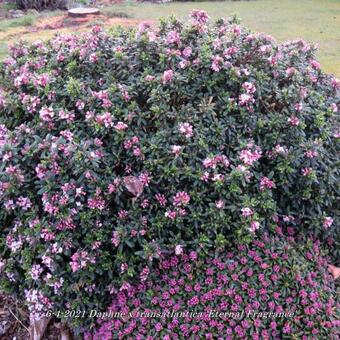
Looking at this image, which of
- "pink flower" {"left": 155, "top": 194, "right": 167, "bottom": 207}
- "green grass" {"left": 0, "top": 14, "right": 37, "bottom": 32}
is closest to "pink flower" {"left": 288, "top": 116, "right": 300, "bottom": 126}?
"pink flower" {"left": 155, "top": 194, "right": 167, "bottom": 207}

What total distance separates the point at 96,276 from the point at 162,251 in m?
0.31

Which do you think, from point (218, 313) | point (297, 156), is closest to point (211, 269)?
point (218, 313)

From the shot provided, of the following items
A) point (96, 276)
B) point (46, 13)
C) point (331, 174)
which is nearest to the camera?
point (96, 276)

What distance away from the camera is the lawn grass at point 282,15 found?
576 centimetres

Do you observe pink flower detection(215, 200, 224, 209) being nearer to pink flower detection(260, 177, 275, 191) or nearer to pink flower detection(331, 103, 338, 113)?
pink flower detection(260, 177, 275, 191)

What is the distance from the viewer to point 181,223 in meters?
1.92

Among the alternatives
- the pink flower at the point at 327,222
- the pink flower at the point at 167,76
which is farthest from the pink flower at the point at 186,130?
the pink flower at the point at 327,222

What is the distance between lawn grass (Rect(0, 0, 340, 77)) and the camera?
576cm

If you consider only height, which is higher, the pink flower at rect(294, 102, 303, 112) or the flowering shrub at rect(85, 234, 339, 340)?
the pink flower at rect(294, 102, 303, 112)

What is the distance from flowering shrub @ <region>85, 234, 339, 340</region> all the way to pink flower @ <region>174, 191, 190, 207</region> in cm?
22

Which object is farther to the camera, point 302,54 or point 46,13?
point 46,13

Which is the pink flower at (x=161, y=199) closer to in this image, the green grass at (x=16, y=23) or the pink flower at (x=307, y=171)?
the pink flower at (x=307, y=171)

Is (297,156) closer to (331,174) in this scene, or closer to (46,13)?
(331,174)

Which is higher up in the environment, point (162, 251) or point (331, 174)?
point (331, 174)
